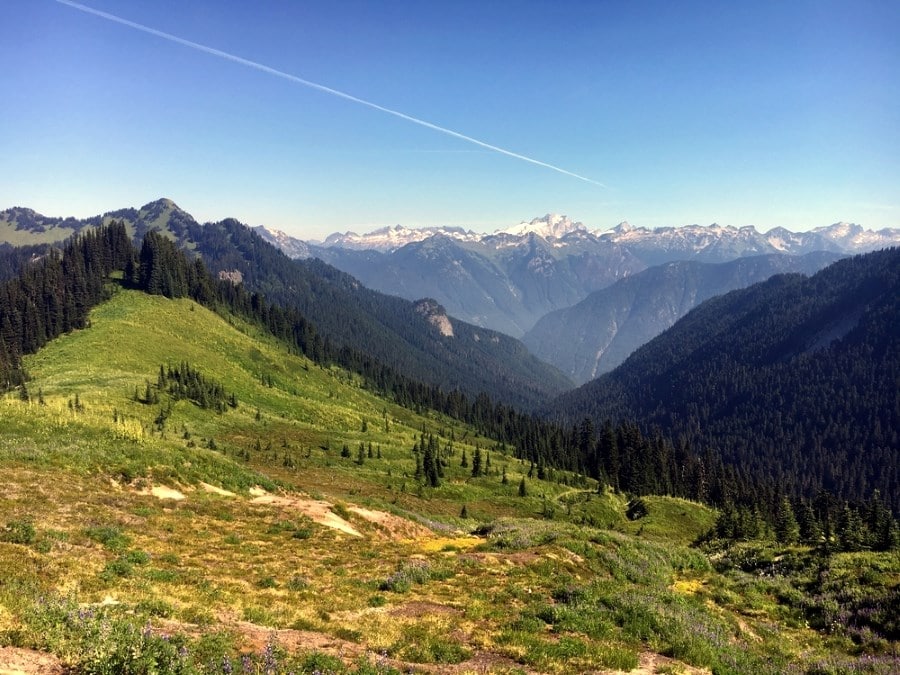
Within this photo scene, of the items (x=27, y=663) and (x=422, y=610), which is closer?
(x=27, y=663)

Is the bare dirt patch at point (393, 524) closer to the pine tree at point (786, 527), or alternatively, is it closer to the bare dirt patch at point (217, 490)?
the bare dirt patch at point (217, 490)

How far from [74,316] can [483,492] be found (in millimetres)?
109124

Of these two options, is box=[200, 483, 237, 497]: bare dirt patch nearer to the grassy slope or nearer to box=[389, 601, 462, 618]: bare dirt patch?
the grassy slope

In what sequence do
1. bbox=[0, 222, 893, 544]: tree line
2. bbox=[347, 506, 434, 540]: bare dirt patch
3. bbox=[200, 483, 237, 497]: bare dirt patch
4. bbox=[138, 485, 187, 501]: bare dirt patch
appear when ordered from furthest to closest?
bbox=[0, 222, 893, 544]: tree line → bbox=[347, 506, 434, 540]: bare dirt patch → bbox=[200, 483, 237, 497]: bare dirt patch → bbox=[138, 485, 187, 501]: bare dirt patch

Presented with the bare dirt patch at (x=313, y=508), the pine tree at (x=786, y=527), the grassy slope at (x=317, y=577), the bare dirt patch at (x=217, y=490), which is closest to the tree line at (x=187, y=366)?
the pine tree at (x=786, y=527)

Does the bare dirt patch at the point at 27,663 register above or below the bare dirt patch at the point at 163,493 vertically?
above

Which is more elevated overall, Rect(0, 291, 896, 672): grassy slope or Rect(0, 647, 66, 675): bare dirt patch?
Rect(0, 647, 66, 675): bare dirt patch

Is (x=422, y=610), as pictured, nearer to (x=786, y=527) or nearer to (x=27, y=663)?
(x=27, y=663)

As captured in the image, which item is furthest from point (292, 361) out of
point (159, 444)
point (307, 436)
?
point (159, 444)

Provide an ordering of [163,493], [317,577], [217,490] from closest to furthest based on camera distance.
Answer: [317,577]
[163,493]
[217,490]

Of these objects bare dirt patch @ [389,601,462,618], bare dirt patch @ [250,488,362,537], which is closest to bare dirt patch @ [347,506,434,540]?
bare dirt patch @ [250,488,362,537]

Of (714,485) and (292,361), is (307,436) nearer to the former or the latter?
(292,361)

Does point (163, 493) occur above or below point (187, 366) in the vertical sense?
below

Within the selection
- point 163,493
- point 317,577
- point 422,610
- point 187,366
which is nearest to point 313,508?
point 163,493
